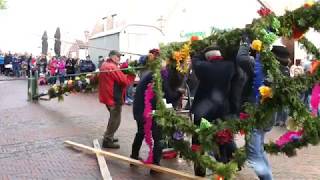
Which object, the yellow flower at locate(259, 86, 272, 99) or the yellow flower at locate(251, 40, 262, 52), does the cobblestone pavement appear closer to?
the yellow flower at locate(259, 86, 272, 99)

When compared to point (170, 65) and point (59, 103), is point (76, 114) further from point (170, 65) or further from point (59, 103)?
point (170, 65)

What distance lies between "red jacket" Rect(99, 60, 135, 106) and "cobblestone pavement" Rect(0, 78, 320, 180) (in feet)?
3.12

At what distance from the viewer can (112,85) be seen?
31.4ft

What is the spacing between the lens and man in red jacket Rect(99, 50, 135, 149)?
9.48 m

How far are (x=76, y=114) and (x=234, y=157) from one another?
9.11 m

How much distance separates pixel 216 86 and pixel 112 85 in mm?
3084

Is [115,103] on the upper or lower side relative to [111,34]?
lower

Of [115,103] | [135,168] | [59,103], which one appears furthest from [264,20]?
[59,103]

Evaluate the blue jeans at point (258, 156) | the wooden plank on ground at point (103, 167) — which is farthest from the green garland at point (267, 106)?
the wooden plank on ground at point (103, 167)

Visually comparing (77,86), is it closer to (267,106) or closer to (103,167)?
(103,167)

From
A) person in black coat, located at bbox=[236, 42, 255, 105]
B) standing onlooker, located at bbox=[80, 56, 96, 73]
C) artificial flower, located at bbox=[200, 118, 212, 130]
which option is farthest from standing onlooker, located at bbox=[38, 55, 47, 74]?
artificial flower, located at bbox=[200, 118, 212, 130]

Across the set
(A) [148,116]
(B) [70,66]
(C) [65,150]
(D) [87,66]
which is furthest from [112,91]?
(B) [70,66]

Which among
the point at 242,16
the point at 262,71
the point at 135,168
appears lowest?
the point at 135,168

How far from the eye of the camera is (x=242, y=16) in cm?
2302
